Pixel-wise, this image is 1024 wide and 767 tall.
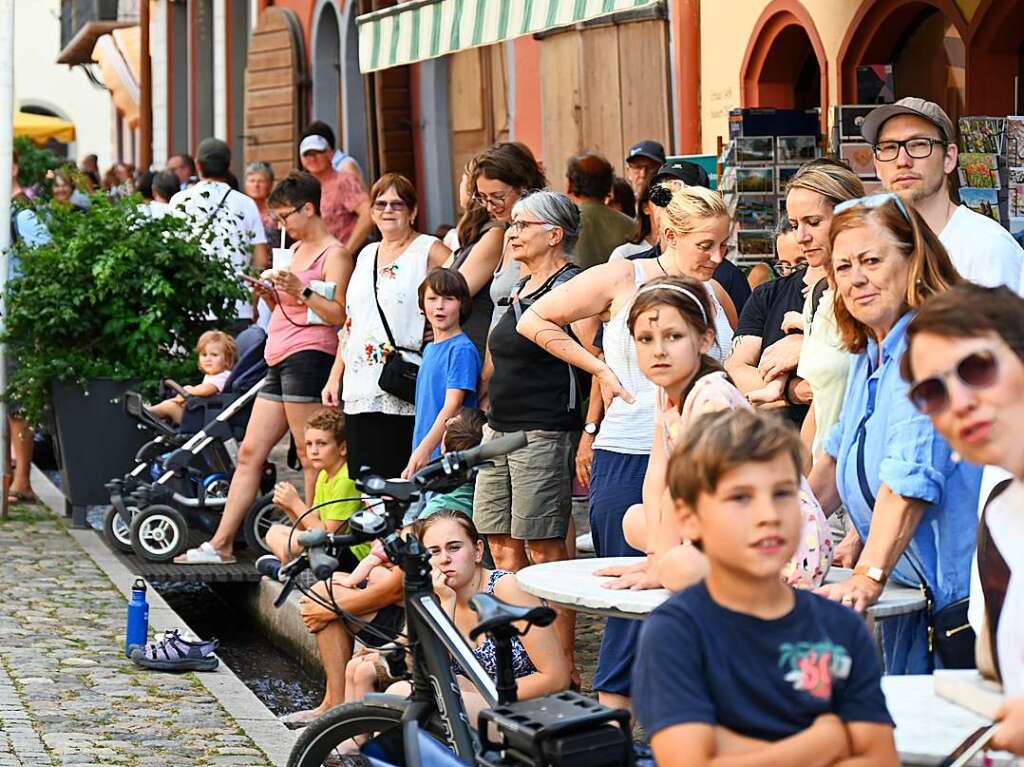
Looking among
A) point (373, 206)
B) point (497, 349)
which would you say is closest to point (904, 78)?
point (373, 206)

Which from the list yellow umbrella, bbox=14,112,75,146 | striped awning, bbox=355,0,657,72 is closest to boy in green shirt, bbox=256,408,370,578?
striped awning, bbox=355,0,657,72

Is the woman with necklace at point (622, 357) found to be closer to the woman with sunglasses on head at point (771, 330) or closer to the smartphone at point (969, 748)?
the woman with sunglasses on head at point (771, 330)

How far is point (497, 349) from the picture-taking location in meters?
6.91

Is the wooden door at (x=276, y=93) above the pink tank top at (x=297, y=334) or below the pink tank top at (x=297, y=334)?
above

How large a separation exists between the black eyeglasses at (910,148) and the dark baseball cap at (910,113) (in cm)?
5

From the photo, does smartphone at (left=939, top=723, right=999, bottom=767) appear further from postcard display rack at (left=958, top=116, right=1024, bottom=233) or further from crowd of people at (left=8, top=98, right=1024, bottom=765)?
postcard display rack at (left=958, top=116, right=1024, bottom=233)

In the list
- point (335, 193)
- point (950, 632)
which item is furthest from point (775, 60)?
point (950, 632)

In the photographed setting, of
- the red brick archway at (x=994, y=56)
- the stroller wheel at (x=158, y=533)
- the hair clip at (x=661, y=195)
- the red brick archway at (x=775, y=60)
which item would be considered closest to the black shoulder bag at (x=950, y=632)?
the hair clip at (x=661, y=195)

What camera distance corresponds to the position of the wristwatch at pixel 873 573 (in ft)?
13.6

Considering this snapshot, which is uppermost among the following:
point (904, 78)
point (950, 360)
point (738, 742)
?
point (904, 78)

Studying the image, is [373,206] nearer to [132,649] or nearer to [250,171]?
[132,649]

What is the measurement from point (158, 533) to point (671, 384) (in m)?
5.75

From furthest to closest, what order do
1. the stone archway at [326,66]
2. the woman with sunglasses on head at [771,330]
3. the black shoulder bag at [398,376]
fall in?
the stone archway at [326,66]
the black shoulder bag at [398,376]
the woman with sunglasses on head at [771,330]

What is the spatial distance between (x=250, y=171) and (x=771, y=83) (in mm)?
4694
